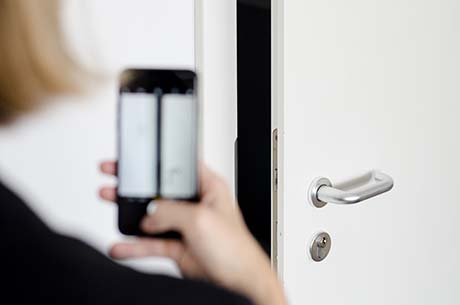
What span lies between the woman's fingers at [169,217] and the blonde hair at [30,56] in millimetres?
144

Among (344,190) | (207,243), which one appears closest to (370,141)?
(344,190)

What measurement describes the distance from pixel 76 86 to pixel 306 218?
430 mm

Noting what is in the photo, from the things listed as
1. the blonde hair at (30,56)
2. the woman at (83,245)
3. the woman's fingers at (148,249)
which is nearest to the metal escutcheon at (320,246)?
the woman at (83,245)

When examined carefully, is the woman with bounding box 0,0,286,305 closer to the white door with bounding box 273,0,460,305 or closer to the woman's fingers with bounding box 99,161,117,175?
the woman's fingers with bounding box 99,161,117,175

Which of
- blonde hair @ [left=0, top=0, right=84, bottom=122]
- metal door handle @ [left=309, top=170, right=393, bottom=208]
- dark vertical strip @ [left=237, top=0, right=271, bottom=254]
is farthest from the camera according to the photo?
metal door handle @ [left=309, top=170, right=393, bottom=208]

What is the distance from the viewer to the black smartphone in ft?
1.95

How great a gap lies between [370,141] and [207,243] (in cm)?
41

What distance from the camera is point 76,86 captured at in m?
0.56

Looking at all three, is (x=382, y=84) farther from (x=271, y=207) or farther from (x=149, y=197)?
(x=149, y=197)

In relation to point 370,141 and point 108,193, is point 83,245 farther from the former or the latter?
point 370,141

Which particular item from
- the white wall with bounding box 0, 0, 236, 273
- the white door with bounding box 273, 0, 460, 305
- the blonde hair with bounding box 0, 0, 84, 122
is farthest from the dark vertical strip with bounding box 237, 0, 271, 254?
the blonde hair with bounding box 0, 0, 84, 122

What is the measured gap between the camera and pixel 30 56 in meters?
0.54

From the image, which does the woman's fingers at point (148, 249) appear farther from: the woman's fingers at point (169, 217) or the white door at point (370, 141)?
the white door at point (370, 141)

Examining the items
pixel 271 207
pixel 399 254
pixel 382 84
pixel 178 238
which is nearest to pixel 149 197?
pixel 178 238
